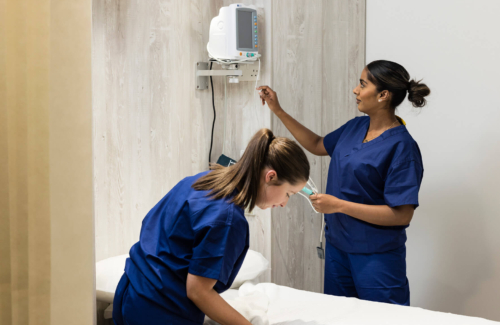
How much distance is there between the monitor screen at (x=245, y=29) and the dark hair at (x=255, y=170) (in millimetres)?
901

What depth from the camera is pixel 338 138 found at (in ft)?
7.14

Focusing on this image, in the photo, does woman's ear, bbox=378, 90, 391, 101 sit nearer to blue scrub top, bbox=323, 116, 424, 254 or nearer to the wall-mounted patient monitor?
blue scrub top, bbox=323, 116, 424, 254

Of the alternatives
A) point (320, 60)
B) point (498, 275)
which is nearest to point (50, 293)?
point (320, 60)

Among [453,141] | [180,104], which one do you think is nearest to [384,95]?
[453,141]

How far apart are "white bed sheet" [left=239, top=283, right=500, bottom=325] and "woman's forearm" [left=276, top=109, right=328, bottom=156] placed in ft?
Answer: 2.46

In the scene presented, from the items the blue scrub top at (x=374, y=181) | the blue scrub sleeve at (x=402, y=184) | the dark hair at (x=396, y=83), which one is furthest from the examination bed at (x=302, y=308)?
the dark hair at (x=396, y=83)

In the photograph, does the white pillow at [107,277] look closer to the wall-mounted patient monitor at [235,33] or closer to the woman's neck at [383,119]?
the wall-mounted patient monitor at [235,33]

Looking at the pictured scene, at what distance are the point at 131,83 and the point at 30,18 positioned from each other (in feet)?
4.37

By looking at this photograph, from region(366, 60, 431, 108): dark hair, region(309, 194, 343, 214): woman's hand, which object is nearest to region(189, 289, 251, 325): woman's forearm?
region(309, 194, 343, 214): woman's hand

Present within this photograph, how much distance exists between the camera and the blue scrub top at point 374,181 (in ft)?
6.07

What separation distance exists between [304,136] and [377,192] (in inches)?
19.7

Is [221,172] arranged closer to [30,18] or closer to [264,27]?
[30,18]

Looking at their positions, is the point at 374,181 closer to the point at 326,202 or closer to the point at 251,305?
the point at 326,202

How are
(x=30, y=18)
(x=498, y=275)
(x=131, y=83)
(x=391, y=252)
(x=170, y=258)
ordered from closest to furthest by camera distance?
(x=30, y=18), (x=170, y=258), (x=391, y=252), (x=131, y=83), (x=498, y=275)
